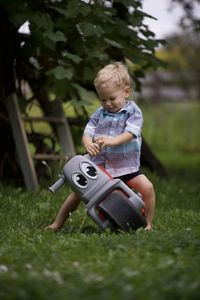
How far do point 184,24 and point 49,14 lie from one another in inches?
218

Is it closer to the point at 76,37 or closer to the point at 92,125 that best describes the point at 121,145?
the point at 92,125

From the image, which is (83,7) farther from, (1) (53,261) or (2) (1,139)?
(1) (53,261)

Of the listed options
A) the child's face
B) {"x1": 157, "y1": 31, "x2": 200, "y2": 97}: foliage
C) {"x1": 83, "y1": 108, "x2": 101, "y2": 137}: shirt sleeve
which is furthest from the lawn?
{"x1": 157, "y1": 31, "x2": 200, "y2": 97}: foliage

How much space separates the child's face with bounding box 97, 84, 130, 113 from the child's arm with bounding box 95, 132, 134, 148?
0.79 ft

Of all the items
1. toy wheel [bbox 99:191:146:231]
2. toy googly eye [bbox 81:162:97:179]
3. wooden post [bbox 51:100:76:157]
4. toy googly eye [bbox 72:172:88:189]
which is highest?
toy googly eye [bbox 81:162:97:179]

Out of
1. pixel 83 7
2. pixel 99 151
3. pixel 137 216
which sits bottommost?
pixel 137 216

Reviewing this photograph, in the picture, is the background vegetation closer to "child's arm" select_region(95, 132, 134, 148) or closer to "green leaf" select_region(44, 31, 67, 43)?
"green leaf" select_region(44, 31, 67, 43)

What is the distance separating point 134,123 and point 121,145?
184 mm

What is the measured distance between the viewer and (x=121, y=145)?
5156 mm

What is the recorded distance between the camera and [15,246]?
4.38 metres

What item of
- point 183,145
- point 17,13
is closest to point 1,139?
point 17,13

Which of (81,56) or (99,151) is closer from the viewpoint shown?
(99,151)

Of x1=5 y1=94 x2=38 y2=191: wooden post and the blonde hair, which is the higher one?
the blonde hair

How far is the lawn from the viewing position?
317cm
